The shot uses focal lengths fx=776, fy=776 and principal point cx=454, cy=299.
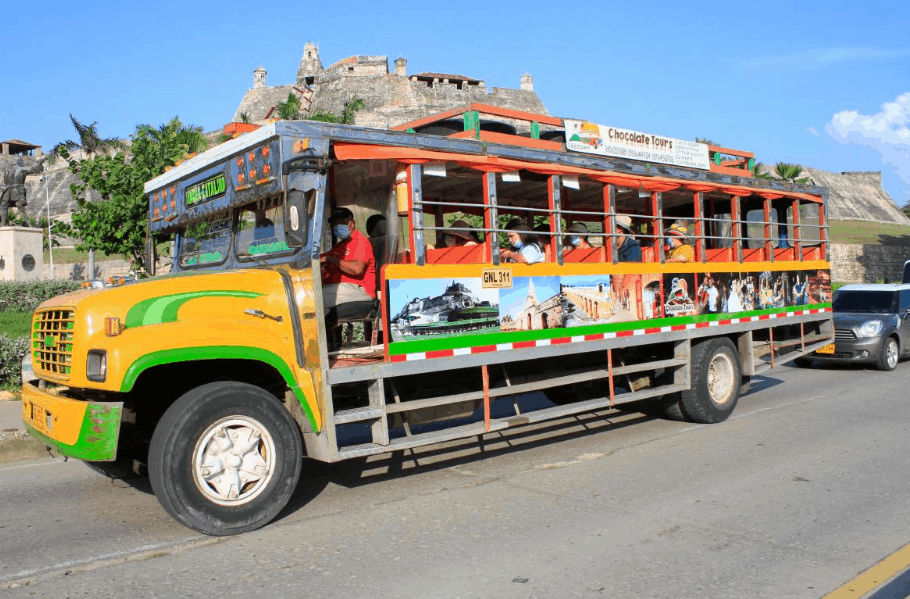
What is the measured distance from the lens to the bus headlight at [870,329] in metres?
13.7

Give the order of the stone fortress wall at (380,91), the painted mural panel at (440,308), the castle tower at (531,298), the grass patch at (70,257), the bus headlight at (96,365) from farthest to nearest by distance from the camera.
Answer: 1. the stone fortress wall at (380,91)
2. the grass patch at (70,257)
3. the castle tower at (531,298)
4. the painted mural panel at (440,308)
5. the bus headlight at (96,365)

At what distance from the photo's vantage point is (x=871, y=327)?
13742 mm

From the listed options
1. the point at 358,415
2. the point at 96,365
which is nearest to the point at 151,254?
the point at 96,365

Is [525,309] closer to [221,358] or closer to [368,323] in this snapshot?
[368,323]

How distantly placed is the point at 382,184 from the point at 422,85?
73.4 metres

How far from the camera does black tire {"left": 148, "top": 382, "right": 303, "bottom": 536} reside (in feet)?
15.4

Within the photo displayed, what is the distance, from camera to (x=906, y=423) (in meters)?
8.73

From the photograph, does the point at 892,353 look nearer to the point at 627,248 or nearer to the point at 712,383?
the point at 712,383

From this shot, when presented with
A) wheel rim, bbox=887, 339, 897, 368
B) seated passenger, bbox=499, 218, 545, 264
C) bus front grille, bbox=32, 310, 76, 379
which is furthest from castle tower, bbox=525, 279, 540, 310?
wheel rim, bbox=887, 339, 897, 368

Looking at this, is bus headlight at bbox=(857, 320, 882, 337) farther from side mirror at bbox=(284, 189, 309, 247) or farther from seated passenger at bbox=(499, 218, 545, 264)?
side mirror at bbox=(284, 189, 309, 247)

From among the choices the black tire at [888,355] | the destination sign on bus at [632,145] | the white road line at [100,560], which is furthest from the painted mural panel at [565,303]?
the black tire at [888,355]

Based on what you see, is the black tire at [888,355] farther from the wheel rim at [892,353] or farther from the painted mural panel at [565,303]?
the painted mural panel at [565,303]

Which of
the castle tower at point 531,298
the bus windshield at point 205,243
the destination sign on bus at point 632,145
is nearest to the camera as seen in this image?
the bus windshield at point 205,243

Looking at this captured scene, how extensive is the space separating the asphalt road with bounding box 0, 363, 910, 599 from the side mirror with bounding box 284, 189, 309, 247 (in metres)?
1.96
